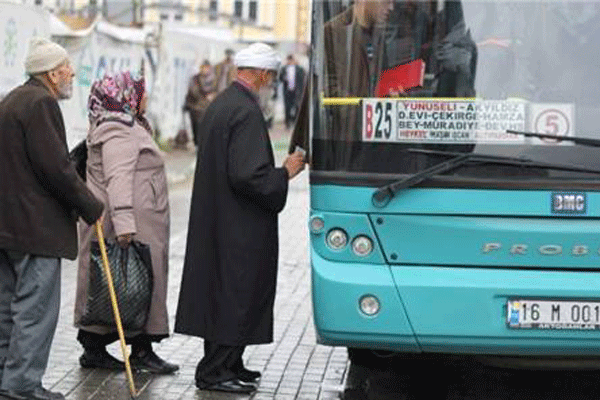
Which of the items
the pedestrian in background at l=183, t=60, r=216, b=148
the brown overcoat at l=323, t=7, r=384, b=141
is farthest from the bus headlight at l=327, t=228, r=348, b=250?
the pedestrian in background at l=183, t=60, r=216, b=148

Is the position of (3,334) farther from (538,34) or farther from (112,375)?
(538,34)

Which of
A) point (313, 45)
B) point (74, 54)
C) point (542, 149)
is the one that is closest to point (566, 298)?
point (542, 149)

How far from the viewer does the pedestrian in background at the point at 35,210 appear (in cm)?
623

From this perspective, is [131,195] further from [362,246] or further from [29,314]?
[362,246]

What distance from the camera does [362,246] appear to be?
6.20 m

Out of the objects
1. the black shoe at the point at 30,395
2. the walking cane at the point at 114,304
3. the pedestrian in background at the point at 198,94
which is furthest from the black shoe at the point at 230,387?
the pedestrian in background at the point at 198,94

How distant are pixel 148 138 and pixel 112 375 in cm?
139

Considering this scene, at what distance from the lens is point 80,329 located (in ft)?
24.5

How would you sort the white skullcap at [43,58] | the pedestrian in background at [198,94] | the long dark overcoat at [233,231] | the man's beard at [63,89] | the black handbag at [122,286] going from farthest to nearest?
the pedestrian in background at [198,94] < the black handbag at [122,286] < the long dark overcoat at [233,231] < the man's beard at [63,89] < the white skullcap at [43,58]

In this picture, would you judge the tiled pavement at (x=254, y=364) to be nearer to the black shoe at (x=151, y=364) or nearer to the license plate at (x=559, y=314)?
the black shoe at (x=151, y=364)

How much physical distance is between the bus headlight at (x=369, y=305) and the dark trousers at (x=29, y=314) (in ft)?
5.15

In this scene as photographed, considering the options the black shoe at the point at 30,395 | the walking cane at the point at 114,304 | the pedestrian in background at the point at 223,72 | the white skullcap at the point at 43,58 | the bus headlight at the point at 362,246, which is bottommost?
the black shoe at the point at 30,395

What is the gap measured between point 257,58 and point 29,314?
185 centimetres

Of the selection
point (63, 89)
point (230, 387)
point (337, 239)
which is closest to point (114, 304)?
point (230, 387)
